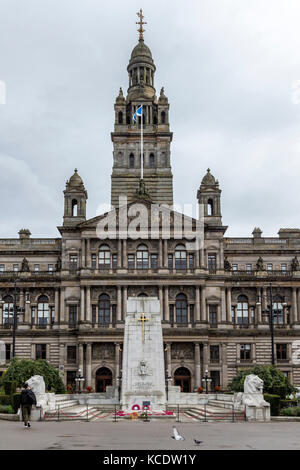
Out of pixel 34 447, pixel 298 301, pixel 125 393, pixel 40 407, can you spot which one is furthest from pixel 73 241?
pixel 34 447

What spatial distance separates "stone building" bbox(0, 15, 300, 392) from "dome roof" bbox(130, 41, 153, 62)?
23.5m

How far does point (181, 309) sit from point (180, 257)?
581 centimetres

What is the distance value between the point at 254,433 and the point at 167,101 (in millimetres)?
62340

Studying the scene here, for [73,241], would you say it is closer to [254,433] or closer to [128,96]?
[128,96]

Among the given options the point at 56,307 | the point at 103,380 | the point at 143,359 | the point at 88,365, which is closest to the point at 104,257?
the point at 56,307

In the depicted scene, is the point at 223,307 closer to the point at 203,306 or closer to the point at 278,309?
the point at 203,306

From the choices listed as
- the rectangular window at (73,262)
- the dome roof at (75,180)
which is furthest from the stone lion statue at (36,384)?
the dome roof at (75,180)

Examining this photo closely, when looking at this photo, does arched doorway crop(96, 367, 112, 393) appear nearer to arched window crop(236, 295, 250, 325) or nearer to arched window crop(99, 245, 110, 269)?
arched window crop(99, 245, 110, 269)

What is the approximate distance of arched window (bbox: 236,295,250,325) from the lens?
227 feet

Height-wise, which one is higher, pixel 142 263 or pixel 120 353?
pixel 142 263

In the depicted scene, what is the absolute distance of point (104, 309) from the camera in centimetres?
6656

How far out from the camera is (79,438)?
20.4 m

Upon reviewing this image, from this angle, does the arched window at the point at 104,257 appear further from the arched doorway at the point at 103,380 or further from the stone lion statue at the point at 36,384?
the stone lion statue at the point at 36,384

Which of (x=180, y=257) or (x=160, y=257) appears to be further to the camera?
(x=180, y=257)
